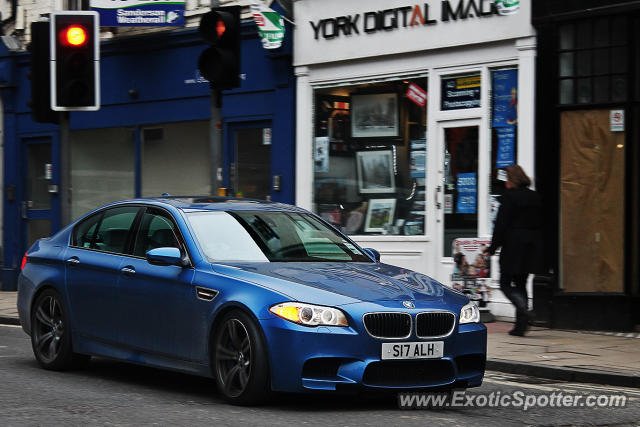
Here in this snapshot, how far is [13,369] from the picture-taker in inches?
347

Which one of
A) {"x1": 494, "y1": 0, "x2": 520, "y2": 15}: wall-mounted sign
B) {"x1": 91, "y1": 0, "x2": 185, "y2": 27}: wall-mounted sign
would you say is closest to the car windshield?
{"x1": 494, "y1": 0, "x2": 520, "y2": 15}: wall-mounted sign

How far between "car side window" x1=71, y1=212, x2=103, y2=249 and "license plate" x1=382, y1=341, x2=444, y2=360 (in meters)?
3.12

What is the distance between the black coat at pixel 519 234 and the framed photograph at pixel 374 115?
12.8 ft

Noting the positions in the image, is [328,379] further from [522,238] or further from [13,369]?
[522,238]

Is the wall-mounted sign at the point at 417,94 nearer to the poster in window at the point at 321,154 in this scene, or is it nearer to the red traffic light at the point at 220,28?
the poster in window at the point at 321,154

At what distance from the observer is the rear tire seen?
28.3 ft

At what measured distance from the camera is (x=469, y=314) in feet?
23.6

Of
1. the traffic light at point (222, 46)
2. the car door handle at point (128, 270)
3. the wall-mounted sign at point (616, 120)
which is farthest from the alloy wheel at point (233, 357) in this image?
the wall-mounted sign at point (616, 120)

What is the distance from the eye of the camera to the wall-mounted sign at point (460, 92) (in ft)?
46.4

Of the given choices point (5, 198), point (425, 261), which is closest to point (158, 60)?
point (5, 198)

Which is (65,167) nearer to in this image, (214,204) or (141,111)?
(214,204)

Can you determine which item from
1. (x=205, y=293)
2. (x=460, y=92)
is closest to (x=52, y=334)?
(x=205, y=293)

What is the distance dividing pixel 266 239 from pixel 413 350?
1627 millimetres

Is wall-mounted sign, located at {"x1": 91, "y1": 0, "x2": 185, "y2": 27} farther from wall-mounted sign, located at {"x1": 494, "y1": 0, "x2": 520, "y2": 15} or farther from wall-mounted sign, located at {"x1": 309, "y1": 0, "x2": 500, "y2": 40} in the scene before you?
wall-mounted sign, located at {"x1": 494, "y1": 0, "x2": 520, "y2": 15}
